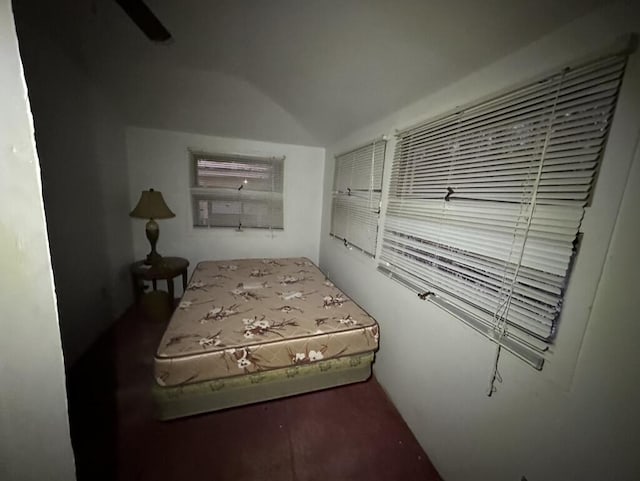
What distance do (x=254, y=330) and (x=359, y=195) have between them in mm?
1423

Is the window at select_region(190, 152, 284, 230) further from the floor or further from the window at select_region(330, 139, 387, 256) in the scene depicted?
the floor

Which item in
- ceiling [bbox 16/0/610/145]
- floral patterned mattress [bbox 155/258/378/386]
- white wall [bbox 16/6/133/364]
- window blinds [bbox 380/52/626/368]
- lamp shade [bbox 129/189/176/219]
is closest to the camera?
window blinds [bbox 380/52/626/368]

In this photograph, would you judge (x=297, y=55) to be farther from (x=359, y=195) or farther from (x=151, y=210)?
(x=151, y=210)

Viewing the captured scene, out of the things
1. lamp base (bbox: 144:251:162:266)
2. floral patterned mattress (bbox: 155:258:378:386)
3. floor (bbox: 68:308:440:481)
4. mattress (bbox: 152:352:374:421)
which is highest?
lamp base (bbox: 144:251:162:266)

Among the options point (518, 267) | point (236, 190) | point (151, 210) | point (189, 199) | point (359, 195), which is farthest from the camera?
point (236, 190)

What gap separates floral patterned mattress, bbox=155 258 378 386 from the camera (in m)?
1.31

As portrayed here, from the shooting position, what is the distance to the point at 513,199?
93 cm

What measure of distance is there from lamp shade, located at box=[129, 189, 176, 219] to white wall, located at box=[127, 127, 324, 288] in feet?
1.34

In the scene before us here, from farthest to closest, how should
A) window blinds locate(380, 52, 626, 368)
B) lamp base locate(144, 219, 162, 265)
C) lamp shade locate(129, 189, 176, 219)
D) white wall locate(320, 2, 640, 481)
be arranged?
lamp base locate(144, 219, 162, 265)
lamp shade locate(129, 189, 176, 219)
window blinds locate(380, 52, 626, 368)
white wall locate(320, 2, 640, 481)

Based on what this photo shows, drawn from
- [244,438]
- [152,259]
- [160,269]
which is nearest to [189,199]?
[152,259]

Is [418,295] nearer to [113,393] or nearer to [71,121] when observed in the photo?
[113,393]

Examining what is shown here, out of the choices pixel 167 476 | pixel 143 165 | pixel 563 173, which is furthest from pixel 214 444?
pixel 143 165

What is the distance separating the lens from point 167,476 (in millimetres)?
1165

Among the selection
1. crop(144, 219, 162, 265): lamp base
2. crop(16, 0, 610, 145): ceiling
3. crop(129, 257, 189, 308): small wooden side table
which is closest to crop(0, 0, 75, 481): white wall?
crop(16, 0, 610, 145): ceiling
